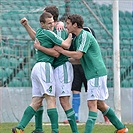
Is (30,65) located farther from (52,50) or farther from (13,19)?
(52,50)

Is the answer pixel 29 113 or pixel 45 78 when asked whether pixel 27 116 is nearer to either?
pixel 29 113

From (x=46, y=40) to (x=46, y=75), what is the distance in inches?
18.4

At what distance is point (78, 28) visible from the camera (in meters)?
7.98

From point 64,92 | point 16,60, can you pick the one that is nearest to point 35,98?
point 64,92

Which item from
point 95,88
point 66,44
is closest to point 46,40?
point 66,44

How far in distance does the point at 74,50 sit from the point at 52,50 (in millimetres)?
434

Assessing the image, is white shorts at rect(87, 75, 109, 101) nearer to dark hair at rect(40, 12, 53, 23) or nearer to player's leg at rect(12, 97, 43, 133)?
player's leg at rect(12, 97, 43, 133)

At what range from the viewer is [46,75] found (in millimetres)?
7859

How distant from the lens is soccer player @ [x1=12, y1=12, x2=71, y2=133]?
784 cm

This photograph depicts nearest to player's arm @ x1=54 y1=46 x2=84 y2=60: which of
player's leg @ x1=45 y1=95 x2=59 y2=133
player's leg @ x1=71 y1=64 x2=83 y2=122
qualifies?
player's leg @ x1=45 y1=95 x2=59 y2=133

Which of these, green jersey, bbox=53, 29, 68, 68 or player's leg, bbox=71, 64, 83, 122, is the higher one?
green jersey, bbox=53, 29, 68, 68

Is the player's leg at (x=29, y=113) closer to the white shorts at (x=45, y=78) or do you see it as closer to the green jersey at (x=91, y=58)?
the white shorts at (x=45, y=78)

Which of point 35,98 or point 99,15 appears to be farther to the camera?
point 99,15

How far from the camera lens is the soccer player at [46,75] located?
784 centimetres
